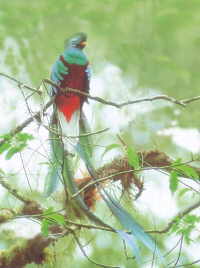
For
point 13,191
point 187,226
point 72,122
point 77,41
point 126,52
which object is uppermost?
point 126,52

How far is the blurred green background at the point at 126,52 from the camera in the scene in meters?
2.09

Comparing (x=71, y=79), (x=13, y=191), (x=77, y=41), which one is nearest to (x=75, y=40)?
(x=77, y=41)

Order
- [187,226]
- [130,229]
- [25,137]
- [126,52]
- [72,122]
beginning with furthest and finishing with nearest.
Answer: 1. [126,52]
2. [72,122]
3. [130,229]
4. [187,226]
5. [25,137]

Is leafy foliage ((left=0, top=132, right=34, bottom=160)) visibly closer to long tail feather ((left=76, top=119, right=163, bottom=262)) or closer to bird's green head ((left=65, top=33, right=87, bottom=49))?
long tail feather ((left=76, top=119, right=163, bottom=262))

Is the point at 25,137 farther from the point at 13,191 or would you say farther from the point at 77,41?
the point at 77,41

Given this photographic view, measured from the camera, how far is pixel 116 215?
146cm

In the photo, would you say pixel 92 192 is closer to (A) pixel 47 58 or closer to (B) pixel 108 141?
(B) pixel 108 141

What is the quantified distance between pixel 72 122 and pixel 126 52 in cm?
79

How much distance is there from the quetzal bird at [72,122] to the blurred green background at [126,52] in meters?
0.09

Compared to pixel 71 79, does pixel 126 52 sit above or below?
above

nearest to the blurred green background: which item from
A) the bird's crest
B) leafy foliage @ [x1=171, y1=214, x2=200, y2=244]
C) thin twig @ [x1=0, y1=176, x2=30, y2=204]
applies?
the bird's crest

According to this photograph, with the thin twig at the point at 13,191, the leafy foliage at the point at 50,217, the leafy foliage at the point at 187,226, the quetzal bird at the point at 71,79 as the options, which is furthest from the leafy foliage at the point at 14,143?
the quetzal bird at the point at 71,79

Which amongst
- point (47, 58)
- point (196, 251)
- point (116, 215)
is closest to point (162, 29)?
point (47, 58)

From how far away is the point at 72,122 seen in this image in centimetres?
180
